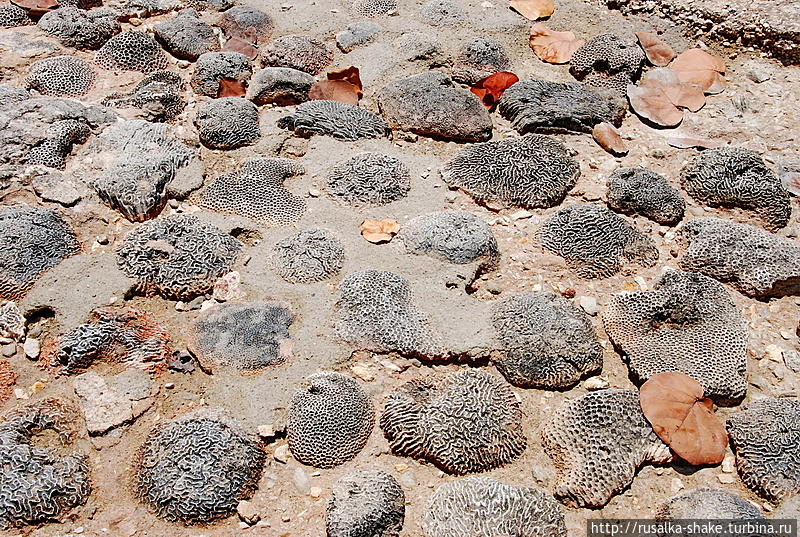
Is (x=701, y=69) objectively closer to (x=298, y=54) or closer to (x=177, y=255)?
(x=298, y=54)

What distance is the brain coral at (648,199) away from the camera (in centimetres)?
327

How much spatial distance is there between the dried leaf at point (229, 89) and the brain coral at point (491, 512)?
2.52m

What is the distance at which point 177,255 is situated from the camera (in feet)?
9.64

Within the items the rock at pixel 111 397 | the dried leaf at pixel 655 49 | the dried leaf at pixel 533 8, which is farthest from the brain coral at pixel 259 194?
the dried leaf at pixel 655 49

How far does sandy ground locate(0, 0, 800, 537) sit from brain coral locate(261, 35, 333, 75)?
13 centimetres

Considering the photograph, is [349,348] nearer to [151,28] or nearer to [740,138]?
[740,138]

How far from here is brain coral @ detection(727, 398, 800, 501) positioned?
2328mm

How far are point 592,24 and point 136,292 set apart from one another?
3.21m

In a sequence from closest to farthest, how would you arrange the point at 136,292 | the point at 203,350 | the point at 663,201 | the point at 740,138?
the point at 203,350 < the point at 136,292 < the point at 663,201 < the point at 740,138

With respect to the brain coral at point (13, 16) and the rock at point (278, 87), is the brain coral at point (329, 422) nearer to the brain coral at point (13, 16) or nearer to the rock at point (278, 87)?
the rock at point (278, 87)

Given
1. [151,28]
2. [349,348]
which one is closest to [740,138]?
[349,348]

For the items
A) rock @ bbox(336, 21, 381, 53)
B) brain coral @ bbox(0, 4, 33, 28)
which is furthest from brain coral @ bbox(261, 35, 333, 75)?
brain coral @ bbox(0, 4, 33, 28)

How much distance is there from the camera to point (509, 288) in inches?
117

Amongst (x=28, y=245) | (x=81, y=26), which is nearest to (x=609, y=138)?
(x=28, y=245)
